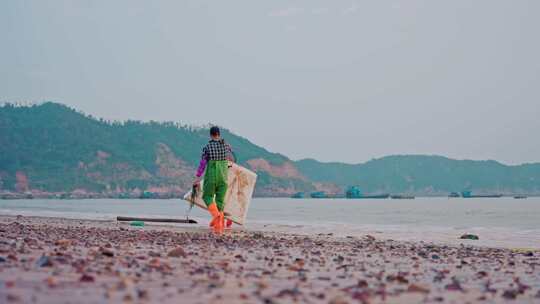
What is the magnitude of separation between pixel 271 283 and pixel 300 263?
2.09 meters

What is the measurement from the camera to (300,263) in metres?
8.91

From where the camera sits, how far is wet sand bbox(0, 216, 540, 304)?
231 inches

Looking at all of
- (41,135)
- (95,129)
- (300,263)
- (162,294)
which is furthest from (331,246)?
(95,129)

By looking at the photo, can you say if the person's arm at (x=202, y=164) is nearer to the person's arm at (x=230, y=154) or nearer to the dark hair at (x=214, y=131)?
the dark hair at (x=214, y=131)

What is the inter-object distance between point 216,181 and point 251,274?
25.9 ft

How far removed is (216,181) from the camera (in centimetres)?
1535

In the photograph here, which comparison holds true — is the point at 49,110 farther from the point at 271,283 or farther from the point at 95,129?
the point at 271,283

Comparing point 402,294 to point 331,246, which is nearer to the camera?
point 402,294

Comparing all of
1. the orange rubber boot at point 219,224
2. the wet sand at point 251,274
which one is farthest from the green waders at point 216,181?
the wet sand at point 251,274

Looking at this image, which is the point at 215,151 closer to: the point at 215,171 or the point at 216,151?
the point at 216,151

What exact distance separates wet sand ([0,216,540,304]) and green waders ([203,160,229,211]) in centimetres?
365

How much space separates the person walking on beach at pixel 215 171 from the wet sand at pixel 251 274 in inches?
144

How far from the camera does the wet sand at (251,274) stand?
5871mm

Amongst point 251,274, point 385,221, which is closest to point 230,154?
point 251,274
